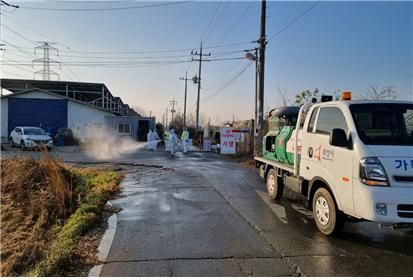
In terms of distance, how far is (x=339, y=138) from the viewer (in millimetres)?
5297

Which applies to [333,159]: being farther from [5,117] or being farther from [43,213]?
[5,117]

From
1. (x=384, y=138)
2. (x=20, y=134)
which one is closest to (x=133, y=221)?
(x=384, y=138)

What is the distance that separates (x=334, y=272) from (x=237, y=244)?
1.45 meters

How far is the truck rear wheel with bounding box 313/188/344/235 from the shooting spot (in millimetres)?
5637

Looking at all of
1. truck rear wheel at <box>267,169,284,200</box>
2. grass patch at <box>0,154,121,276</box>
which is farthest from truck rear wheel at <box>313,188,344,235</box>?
grass patch at <box>0,154,121,276</box>

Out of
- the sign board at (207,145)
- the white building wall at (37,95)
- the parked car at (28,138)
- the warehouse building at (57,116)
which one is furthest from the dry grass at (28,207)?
the white building wall at (37,95)

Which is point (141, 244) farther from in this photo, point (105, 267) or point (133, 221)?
point (133, 221)

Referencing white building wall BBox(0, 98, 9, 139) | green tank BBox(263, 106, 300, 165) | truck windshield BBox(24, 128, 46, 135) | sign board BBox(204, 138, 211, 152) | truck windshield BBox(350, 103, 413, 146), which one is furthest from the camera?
white building wall BBox(0, 98, 9, 139)

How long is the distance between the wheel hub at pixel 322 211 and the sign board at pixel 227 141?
60.8ft

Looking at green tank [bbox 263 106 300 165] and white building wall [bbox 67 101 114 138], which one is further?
white building wall [bbox 67 101 114 138]

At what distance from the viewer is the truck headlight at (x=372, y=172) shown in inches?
188

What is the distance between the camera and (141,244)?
5316mm

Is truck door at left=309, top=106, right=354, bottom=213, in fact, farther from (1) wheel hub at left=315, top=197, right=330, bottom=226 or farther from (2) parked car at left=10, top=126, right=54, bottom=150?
(2) parked car at left=10, top=126, right=54, bottom=150

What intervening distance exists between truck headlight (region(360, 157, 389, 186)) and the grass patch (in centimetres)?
398
